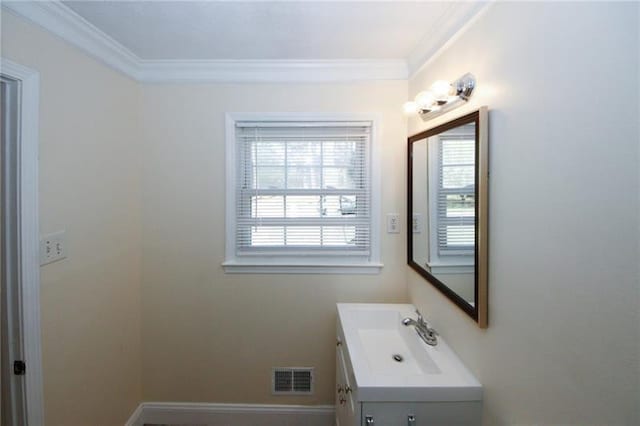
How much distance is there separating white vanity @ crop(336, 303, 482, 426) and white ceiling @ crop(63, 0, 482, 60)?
4.89ft

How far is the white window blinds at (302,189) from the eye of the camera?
5.94 ft

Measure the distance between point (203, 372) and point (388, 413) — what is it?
1352 mm

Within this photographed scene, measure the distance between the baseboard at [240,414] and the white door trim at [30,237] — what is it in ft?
2.71

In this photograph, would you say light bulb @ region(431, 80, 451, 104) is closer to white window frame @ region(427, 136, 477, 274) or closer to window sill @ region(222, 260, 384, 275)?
white window frame @ region(427, 136, 477, 274)

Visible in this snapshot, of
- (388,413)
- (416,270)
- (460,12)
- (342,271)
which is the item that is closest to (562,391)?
(388,413)

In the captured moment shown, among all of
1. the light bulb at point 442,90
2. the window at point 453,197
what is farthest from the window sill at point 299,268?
the light bulb at point 442,90

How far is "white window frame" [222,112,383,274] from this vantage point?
1770 mm

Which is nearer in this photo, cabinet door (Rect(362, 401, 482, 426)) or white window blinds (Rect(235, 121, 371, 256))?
cabinet door (Rect(362, 401, 482, 426))

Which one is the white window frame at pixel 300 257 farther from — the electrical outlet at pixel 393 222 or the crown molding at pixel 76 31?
the crown molding at pixel 76 31

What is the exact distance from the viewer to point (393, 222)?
1.80 meters

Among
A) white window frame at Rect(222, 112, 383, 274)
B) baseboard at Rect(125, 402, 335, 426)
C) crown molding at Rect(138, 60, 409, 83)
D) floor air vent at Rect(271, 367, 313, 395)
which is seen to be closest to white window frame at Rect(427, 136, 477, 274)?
white window frame at Rect(222, 112, 383, 274)

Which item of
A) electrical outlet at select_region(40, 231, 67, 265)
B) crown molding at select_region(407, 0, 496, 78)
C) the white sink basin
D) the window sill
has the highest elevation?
crown molding at select_region(407, 0, 496, 78)

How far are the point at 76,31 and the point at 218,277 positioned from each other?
1.49 metres

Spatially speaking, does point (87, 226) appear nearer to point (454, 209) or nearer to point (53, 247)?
point (53, 247)
